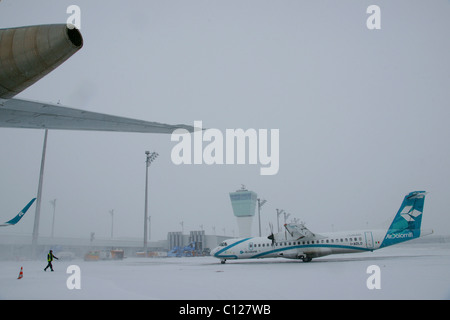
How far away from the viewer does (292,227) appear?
22.7 meters

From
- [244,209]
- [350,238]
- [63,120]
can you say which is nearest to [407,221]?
[350,238]

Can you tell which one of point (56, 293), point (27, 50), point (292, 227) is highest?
point (27, 50)

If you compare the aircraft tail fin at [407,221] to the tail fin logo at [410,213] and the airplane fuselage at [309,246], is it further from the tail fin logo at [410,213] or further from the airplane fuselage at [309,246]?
the airplane fuselage at [309,246]

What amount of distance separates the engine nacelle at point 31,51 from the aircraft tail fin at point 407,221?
80.1ft

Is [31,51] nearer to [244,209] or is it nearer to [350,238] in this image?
[350,238]

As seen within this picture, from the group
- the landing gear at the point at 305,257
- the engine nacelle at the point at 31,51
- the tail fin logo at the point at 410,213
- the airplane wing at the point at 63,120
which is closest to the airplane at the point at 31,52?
the engine nacelle at the point at 31,51

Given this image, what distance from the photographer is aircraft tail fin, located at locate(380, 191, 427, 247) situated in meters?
22.1

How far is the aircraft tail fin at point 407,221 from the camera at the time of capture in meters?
22.1

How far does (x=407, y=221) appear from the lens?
2247 cm

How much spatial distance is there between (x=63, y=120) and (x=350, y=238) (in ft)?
73.6
